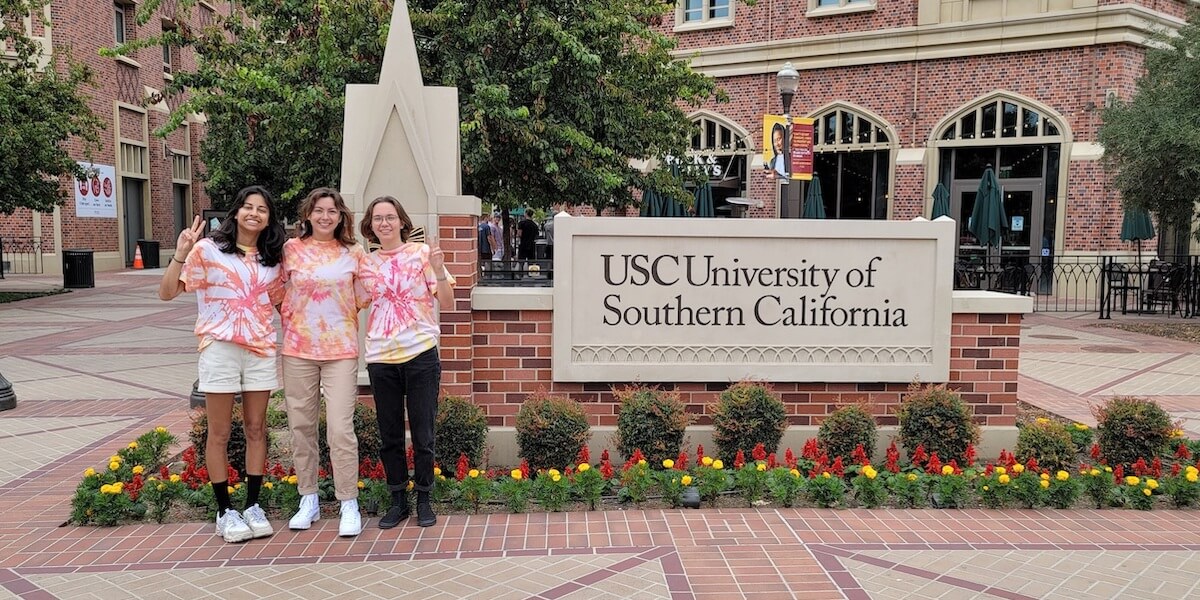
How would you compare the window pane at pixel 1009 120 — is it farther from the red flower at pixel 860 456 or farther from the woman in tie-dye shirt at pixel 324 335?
the woman in tie-dye shirt at pixel 324 335

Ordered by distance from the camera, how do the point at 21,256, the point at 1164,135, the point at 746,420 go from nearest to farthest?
1. the point at 746,420
2. the point at 1164,135
3. the point at 21,256

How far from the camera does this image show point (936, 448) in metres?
5.37

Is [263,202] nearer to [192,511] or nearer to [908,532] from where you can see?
[192,511]

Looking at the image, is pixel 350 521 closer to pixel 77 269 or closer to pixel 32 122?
pixel 32 122

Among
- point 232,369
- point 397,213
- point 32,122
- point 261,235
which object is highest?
point 32,122

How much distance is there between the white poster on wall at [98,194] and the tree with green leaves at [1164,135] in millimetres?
24531

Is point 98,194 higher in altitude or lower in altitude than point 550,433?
higher

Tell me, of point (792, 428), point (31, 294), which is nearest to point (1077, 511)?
point (792, 428)

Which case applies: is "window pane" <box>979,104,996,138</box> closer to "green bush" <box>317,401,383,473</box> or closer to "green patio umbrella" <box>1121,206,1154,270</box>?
"green patio umbrella" <box>1121,206,1154,270</box>

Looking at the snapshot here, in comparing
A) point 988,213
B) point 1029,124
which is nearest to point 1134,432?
point 988,213

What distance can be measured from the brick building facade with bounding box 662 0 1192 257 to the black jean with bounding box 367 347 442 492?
13572 mm

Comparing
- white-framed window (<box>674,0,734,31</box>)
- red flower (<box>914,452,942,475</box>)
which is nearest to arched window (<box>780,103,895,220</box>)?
white-framed window (<box>674,0,734,31</box>)

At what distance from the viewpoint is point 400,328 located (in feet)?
14.0

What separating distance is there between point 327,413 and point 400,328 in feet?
1.96
